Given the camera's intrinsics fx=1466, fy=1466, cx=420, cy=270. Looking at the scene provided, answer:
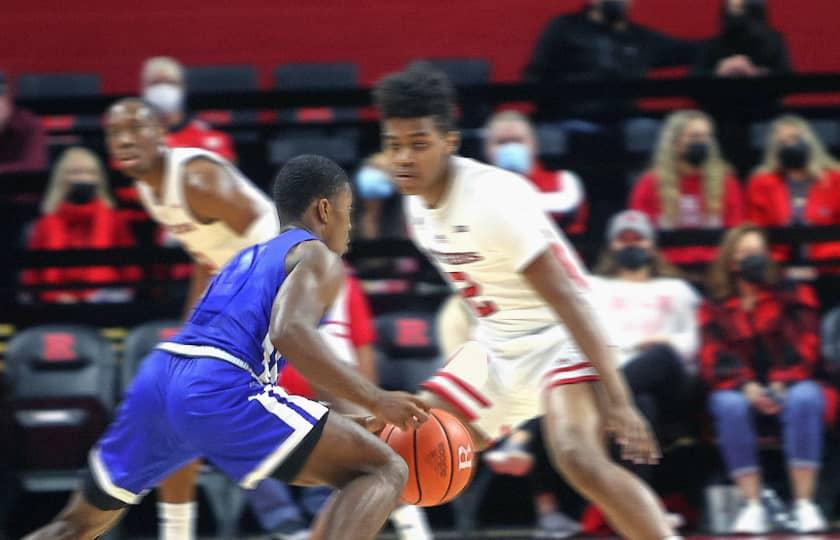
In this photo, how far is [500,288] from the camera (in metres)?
4.42

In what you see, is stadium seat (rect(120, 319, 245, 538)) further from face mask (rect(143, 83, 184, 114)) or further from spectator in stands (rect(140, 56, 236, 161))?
face mask (rect(143, 83, 184, 114))

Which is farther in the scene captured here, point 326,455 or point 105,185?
point 105,185

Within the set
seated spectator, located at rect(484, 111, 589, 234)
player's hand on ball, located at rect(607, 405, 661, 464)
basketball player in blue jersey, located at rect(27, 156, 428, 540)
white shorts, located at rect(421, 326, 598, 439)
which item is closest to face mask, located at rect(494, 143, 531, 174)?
seated spectator, located at rect(484, 111, 589, 234)

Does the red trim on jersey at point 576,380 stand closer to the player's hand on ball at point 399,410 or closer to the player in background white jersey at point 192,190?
the player's hand on ball at point 399,410

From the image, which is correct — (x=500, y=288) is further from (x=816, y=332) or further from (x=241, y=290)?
(x=816, y=332)

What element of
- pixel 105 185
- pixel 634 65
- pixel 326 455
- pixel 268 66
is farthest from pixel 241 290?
pixel 268 66

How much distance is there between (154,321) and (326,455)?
3377 millimetres

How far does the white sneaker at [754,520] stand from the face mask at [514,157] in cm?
188

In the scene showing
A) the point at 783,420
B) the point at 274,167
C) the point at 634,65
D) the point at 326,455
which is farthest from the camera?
the point at 634,65

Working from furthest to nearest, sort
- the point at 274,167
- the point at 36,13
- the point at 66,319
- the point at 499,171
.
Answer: the point at 36,13, the point at 274,167, the point at 66,319, the point at 499,171

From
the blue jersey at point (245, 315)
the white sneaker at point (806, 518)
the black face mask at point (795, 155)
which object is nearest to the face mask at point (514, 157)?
the black face mask at point (795, 155)

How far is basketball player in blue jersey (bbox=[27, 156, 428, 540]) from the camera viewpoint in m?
3.56

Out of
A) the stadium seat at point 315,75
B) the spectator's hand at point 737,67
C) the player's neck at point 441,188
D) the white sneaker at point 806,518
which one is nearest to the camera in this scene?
the player's neck at point 441,188

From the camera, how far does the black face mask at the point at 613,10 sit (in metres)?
7.85
